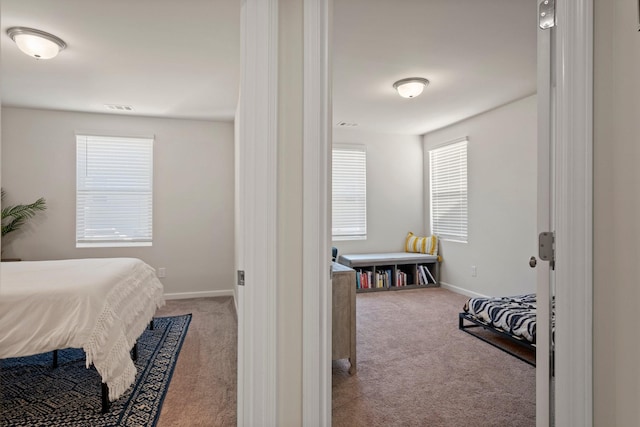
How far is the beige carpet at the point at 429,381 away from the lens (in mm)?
2070

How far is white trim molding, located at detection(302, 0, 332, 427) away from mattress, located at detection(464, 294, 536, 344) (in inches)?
87.9

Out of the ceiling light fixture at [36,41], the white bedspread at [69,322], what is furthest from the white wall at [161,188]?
the white bedspread at [69,322]

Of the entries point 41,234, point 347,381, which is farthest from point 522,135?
point 41,234

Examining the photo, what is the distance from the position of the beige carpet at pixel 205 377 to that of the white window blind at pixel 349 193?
2.31 meters

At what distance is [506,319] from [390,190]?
123 inches

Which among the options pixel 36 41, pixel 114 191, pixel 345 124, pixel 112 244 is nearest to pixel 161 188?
pixel 114 191

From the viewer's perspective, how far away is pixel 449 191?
214 inches

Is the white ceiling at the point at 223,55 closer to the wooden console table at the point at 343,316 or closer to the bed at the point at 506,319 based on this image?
the wooden console table at the point at 343,316

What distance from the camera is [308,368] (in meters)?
1.27

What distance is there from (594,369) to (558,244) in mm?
437

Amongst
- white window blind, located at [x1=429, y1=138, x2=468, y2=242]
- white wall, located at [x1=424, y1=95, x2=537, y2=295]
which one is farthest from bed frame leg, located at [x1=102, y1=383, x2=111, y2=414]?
white window blind, located at [x1=429, y1=138, x2=468, y2=242]

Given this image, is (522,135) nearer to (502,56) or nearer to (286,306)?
(502,56)

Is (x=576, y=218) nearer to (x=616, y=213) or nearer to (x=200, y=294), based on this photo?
(x=616, y=213)

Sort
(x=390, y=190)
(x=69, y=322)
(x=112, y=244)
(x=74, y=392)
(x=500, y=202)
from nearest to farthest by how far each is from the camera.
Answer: (x=69, y=322) → (x=74, y=392) → (x=500, y=202) → (x=112, y=244) → (x=390, y=190)
